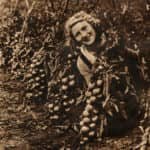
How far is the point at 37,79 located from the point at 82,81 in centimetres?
14

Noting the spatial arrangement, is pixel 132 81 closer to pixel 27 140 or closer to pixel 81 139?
pixel 81 139

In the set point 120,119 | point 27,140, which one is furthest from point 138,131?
point 27,140

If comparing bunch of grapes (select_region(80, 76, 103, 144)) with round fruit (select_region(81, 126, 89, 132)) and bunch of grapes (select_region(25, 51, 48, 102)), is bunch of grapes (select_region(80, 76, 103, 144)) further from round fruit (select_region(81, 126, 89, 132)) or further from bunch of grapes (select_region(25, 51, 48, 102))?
bunch of grapes (select_region(25, 51, 48, 102))

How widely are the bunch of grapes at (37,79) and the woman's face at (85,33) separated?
13cm

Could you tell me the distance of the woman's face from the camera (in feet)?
4.42

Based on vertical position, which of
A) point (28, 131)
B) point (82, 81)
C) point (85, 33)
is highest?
point (85, 33)

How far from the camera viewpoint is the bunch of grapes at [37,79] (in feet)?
4.58

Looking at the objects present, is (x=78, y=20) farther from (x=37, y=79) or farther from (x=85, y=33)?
(x=37, y=79)

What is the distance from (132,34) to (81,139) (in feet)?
1.00

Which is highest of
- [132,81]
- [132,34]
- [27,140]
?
[132,34]

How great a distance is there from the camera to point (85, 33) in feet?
4.42

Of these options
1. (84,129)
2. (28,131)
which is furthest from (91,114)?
(28,131)

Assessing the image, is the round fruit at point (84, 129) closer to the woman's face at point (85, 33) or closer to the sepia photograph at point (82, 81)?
the sepia photograph at point (82, 81)

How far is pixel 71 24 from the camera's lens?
1.39 metres
